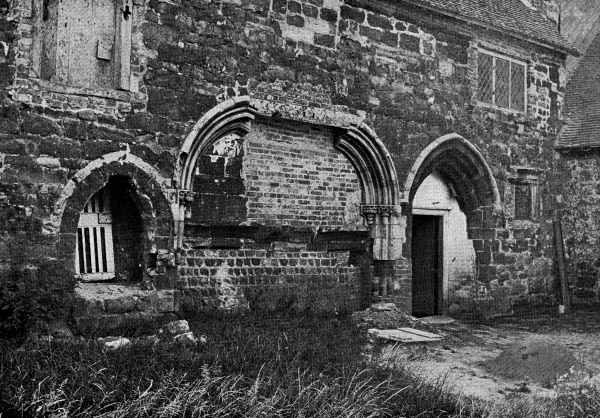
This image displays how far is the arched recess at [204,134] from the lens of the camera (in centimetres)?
1031

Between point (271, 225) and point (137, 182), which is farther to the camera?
point (271, 225)

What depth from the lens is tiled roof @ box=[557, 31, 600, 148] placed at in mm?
16484

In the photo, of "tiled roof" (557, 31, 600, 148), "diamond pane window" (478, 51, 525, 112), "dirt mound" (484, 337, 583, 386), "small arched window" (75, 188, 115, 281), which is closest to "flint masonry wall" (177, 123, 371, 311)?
"small arched window" (75, 188, 115, 281)

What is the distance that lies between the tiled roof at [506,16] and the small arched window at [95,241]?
707cm

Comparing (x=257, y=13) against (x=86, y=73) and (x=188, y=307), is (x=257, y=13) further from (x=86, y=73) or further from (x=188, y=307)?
(x=188, y=307)

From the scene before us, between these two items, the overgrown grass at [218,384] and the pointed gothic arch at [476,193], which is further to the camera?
the pointed gothic arch at [476,193]

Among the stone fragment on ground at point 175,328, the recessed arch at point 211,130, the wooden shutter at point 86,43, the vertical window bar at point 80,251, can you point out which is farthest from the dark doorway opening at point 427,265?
the wooden shutter at point 86,43

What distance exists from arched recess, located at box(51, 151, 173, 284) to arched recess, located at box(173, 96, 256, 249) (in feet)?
0.82

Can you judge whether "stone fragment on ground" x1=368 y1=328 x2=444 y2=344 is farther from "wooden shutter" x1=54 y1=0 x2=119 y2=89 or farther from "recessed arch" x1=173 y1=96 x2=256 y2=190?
"wooden shutter" x1=54 y1=0 x2=119 y2=89

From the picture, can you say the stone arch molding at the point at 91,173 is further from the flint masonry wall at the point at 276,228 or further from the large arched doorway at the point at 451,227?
the large arched doorway at the point at 451,227

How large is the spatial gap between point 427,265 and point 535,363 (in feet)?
21.2

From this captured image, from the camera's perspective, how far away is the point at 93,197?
9969mm

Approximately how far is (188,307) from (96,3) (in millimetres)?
4756

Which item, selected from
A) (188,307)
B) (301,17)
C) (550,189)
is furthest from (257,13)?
(550,189)
